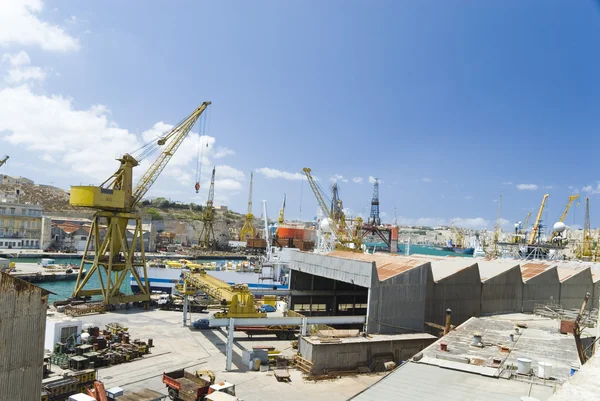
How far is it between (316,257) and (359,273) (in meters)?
7.45

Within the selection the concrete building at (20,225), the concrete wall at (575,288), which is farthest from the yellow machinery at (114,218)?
the concrete building at (20,225)

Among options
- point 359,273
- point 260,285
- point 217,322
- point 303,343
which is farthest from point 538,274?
point 260,285

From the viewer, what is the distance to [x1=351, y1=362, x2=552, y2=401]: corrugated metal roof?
14.2 meters

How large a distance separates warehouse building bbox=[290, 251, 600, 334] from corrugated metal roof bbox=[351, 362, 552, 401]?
11.0 m

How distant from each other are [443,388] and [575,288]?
3669cm

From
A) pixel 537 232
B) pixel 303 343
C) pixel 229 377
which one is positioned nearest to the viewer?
pixel 229 377

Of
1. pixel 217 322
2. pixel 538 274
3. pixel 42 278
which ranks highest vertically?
pixel 538 274

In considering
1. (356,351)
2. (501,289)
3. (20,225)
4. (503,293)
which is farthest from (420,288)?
(20,225)

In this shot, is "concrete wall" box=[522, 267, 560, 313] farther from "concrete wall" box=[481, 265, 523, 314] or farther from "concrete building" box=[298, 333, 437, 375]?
"concrete building" box=[298, 333, 437, 375]

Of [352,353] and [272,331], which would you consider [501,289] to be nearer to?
[352,353]

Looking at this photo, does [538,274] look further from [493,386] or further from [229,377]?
[229,377]

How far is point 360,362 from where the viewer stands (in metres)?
25.8

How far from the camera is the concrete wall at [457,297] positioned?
103 ft

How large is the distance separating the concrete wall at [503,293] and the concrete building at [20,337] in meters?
31.3
